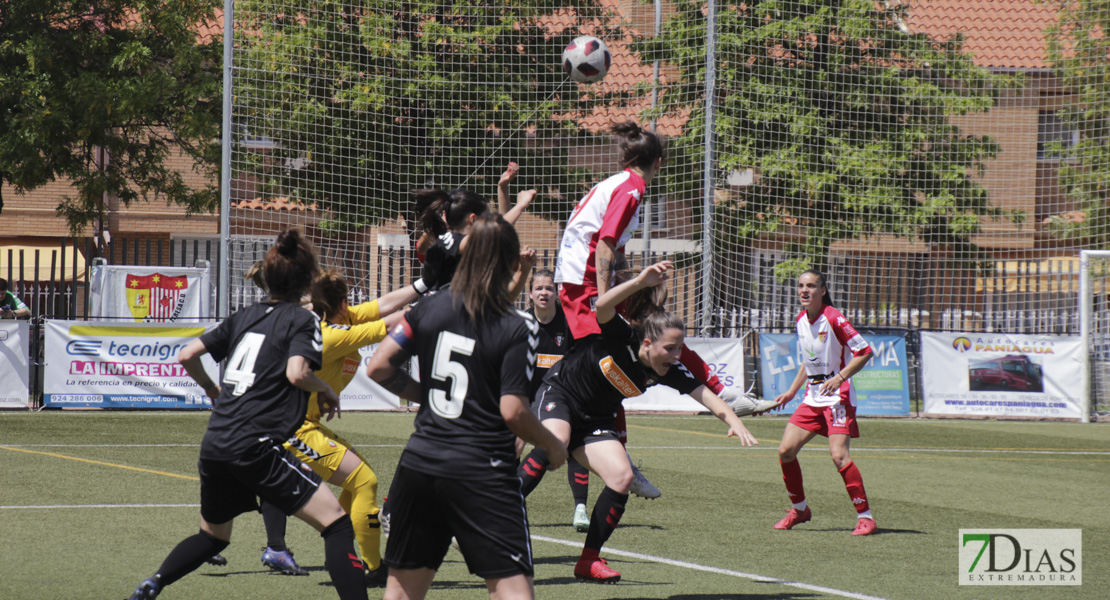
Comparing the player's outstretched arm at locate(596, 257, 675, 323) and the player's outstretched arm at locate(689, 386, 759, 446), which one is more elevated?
the player's outstretched arm at locate(596, 257, 675, 323)

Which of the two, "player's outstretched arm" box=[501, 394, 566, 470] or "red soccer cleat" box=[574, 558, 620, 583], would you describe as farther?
"red soccer cleat" box=[574, 558, 620, 583]

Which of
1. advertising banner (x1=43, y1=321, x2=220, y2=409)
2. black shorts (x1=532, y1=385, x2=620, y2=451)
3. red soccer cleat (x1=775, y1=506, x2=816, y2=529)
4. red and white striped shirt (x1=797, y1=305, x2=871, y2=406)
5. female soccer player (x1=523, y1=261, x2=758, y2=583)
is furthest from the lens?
advertising banner (x1=43, y1=321, x2=220, y2=409)

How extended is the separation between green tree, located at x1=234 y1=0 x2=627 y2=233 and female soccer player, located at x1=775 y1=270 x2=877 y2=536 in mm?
11882

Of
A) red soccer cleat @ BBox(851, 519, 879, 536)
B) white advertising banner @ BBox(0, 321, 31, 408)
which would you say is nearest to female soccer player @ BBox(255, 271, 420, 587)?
red soccer cleat @ BBox(851, 519, 879, 536)

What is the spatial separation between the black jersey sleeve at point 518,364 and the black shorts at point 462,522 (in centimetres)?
31

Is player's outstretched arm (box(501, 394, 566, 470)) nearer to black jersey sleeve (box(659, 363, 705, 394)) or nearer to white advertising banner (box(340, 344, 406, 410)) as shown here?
black jersey sleeve (box(659, 363, 705, 394))

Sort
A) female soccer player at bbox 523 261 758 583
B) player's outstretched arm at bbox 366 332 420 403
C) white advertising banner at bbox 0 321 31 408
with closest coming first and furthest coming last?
player's outstretched arm at bbox 366 332 420 403, female soccer player at bbox 523 261 758 583, white advertising banner at bbox 0 321 31 408

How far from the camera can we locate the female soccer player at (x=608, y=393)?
239 inches

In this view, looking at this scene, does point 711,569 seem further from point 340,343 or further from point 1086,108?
point 1086,108

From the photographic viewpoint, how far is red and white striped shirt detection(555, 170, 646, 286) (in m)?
6.13

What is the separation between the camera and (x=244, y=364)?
15.8ft

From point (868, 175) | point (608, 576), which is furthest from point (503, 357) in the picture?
point (868, 175)

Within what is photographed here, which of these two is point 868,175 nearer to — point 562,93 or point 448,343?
point 562,93

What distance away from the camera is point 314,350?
4809 millimetres
